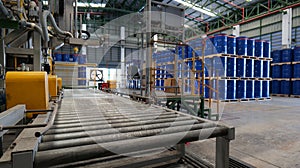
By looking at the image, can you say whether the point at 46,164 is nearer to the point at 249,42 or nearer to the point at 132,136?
the point at 132,136

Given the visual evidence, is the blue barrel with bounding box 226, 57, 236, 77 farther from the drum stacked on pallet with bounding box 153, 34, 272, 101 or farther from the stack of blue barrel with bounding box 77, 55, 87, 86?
the stack of blue barrel with bounding box 77, 55, 87, 86

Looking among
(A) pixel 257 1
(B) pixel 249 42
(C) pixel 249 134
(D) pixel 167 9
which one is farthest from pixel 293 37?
(C) pixel 249 134

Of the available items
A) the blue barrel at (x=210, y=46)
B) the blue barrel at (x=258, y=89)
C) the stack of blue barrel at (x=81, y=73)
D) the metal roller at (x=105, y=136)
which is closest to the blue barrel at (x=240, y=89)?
the blue barrel at (x=258, y=89)

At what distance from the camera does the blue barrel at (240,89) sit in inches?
304

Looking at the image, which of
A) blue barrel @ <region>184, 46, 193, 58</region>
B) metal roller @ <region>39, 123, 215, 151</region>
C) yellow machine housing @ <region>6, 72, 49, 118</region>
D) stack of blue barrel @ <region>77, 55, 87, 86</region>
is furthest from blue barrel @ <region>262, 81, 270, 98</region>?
stack of blue barrel @ <region>77, 55, 87, 86</region>

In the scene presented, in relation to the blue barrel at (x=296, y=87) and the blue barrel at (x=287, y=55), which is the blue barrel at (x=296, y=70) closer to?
the blue barrel at (x=296, y=87)

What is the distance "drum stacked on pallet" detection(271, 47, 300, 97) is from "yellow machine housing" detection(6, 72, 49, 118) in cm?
1131

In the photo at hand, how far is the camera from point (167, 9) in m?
5.61

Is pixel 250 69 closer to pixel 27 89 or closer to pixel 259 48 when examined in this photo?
pixel 259 48

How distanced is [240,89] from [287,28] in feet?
22.2

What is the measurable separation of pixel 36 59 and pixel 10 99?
1.42 metres

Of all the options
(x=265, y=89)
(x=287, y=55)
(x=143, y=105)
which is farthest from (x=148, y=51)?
(x=287, y=55)

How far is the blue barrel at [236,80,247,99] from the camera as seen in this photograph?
772 centimetres

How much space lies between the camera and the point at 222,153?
3.65 feet
